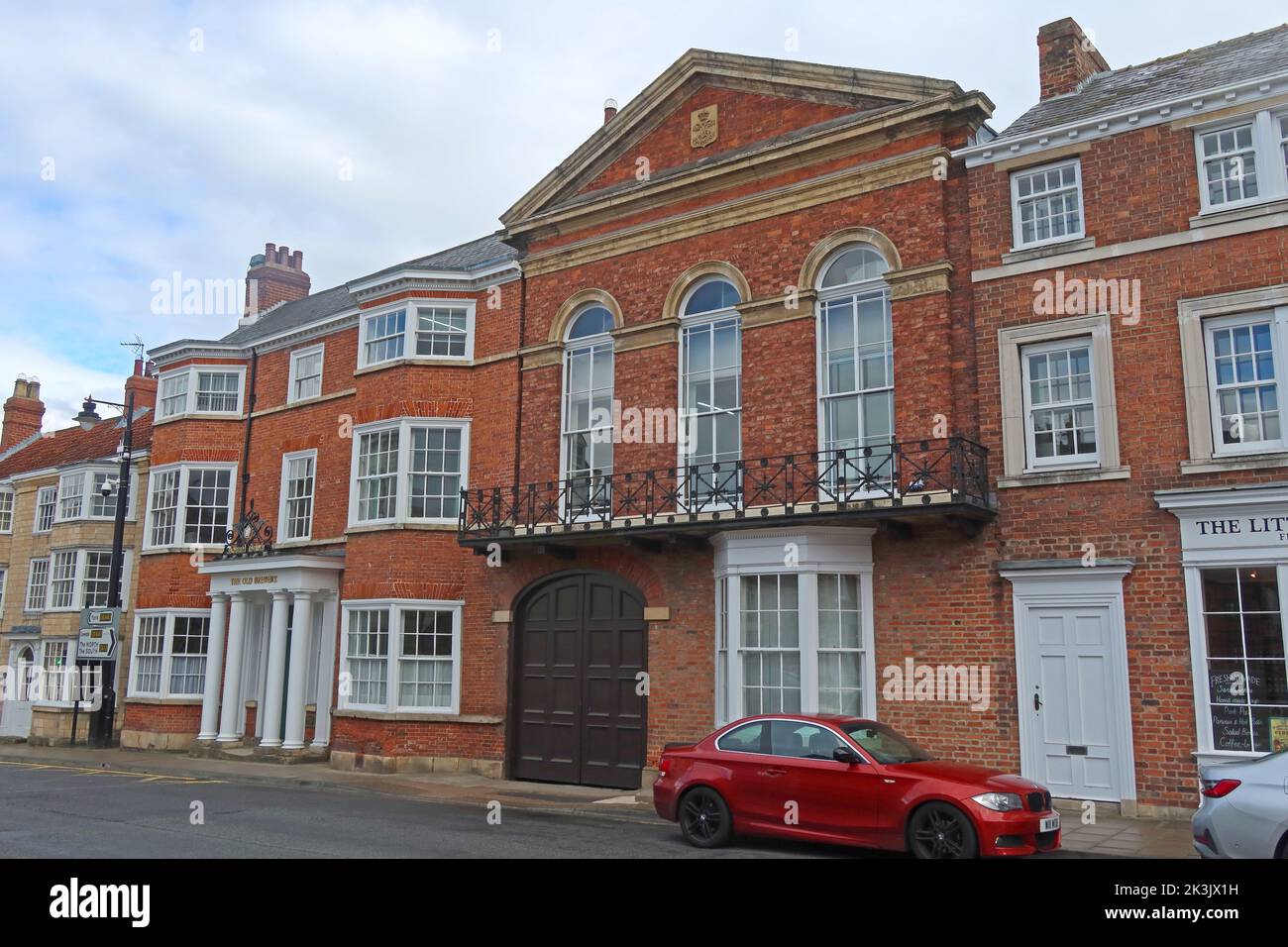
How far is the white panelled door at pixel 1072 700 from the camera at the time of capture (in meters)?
13.1

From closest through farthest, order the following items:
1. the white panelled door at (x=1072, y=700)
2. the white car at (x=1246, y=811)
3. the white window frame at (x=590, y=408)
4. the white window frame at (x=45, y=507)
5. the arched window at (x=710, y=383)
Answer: the white car at (x=1246, y=811) < the white panelled door at (x=1072, y=700) < the arched window at (x=710, y=383) < the white window frame at (x=590, y=408) < the white window frame at (x=45, y=507)

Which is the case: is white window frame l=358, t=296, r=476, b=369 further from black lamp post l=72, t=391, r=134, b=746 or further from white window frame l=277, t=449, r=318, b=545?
black lamp post l=72, t=391, r=134, b=746

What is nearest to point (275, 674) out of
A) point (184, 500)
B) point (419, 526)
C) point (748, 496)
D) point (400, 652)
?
point (400, 652)

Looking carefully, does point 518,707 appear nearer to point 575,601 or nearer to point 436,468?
point 575,601

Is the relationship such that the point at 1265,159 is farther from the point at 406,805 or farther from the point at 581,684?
the point at 406,805

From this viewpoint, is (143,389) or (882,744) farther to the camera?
(143,389)

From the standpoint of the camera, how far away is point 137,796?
15.3 metres

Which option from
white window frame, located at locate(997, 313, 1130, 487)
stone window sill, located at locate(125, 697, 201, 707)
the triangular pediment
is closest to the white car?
white window frame, located at locate(997, 313, 1130, 487)

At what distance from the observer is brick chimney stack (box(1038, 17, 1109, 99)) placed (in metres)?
16.2

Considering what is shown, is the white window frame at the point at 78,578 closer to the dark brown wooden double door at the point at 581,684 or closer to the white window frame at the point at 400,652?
the white window frame at the point at 400,652

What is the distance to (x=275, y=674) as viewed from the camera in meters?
21.6

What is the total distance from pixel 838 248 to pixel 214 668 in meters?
15.9

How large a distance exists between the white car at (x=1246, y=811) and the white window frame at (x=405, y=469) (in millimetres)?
13978

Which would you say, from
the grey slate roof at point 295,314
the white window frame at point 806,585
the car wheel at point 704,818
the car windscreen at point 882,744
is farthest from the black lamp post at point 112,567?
the car windscreen at point 882,744
